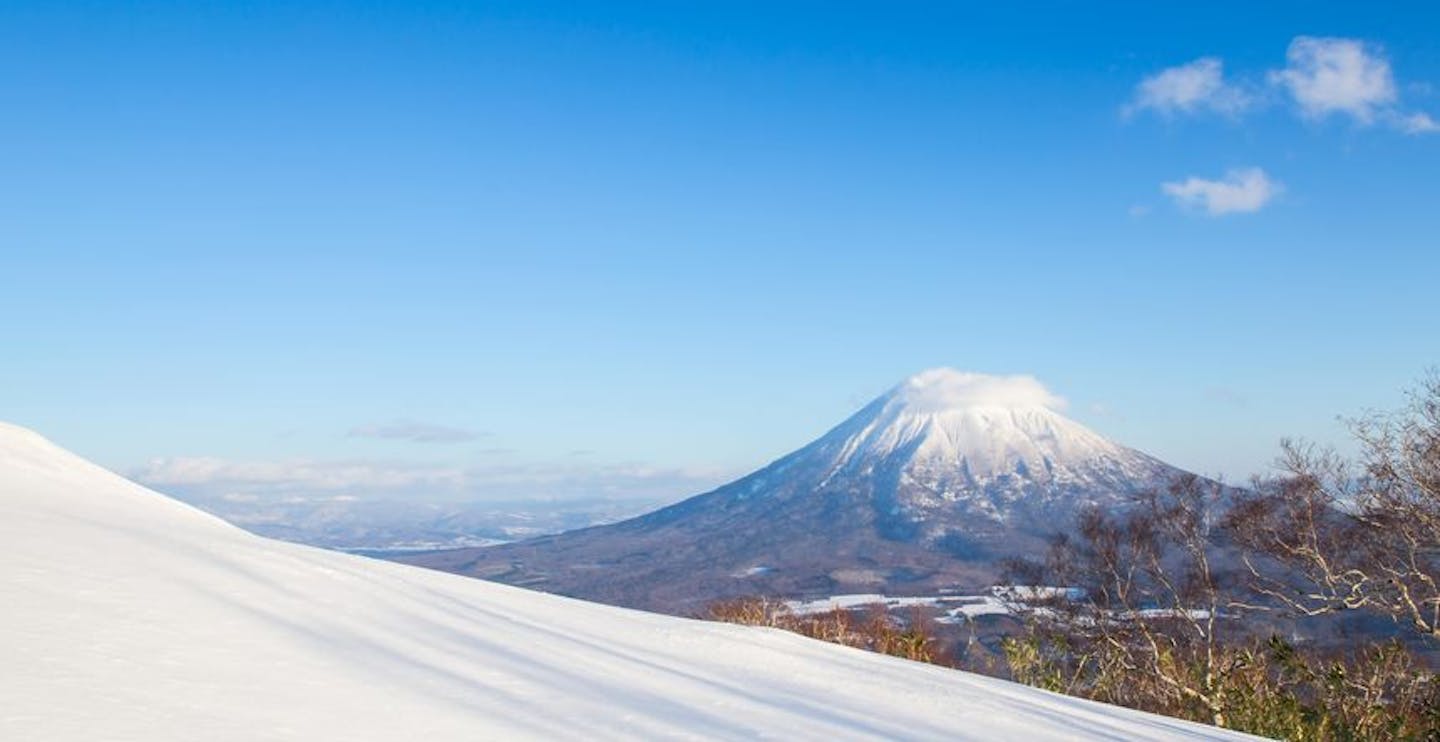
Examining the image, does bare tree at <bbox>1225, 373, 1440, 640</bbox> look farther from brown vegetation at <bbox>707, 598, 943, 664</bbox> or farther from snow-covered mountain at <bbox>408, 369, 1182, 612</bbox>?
snow-covered mountain at <bbox>408, 369, 1182, 612</bbox>

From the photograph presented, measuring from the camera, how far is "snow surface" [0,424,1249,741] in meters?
2.91

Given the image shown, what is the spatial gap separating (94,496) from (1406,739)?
10591 millimetres

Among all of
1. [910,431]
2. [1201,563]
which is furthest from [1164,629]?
[910,431]

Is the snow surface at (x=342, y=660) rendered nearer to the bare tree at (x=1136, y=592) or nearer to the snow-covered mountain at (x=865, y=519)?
the bare tree at (x=1136, y=592)

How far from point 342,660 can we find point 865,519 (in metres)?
137

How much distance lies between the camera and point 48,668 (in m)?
2.85

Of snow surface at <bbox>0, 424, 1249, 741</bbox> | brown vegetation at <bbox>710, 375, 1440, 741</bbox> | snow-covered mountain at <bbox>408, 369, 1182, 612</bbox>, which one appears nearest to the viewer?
snow surface at <bbox>0, 424, 1249, 741</bbox>

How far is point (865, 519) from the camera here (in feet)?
454

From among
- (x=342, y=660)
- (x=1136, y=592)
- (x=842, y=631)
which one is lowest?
(x=1136, y=592)

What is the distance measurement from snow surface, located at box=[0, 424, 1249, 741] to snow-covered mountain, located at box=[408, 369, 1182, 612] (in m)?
85.2

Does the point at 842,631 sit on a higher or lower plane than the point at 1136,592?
higher

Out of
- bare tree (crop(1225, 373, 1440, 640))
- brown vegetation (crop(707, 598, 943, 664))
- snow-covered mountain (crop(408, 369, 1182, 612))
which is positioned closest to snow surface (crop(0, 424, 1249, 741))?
brown vegetation (crop(707, 598, 943, 664))

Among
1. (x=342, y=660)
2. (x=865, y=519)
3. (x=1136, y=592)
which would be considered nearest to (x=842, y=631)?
(x=342, y=660)

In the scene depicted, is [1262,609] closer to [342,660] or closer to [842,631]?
[842,631]
